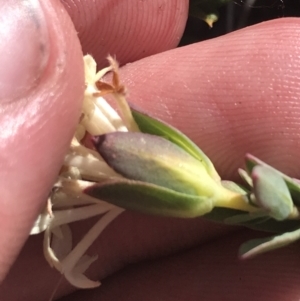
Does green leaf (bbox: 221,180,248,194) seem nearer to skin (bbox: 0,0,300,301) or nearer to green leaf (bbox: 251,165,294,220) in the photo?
green leaf (bbox: 251,165,294,220)

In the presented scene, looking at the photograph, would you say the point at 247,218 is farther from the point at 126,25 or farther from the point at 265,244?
the point at 126,25

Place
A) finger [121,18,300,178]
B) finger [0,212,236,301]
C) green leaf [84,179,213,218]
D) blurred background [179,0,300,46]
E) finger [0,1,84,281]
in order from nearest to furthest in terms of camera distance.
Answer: green leaf [84,179,213,218], finger [0,1,84,281], finger [121,18,300,178], finger [0,212,236,301], blurred background [179,0,300,46]

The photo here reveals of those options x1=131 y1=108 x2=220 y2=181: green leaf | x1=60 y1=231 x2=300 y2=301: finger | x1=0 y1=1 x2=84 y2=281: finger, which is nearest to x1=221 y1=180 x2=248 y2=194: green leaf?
x1=131 y1=108 x2=220 y2=181: green leaf

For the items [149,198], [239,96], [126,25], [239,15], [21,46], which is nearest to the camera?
[149,198]

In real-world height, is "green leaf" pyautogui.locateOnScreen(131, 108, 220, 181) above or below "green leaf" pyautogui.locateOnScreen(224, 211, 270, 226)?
above

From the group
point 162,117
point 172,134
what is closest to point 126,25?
point 162,117

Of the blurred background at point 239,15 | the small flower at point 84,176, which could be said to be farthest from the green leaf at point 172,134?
the blurred background at point 239,15

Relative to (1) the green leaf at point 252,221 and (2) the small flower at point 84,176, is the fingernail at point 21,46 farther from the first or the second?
(1) the green leaf at point 252,221
